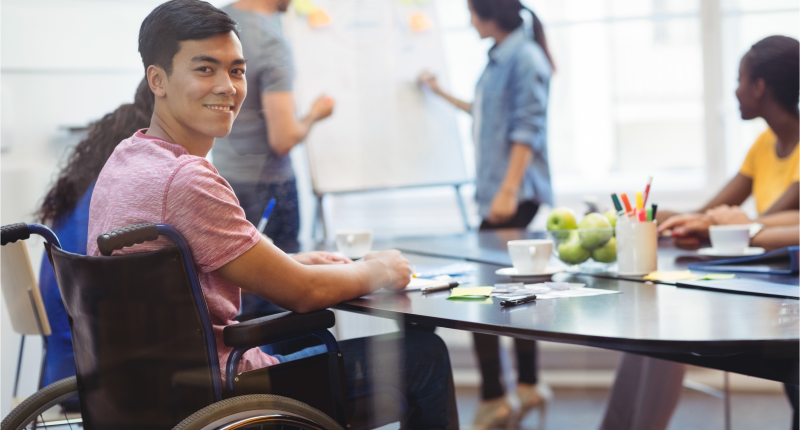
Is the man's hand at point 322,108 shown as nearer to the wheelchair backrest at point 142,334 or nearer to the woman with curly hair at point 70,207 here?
the woman with curly hair at point 70,207

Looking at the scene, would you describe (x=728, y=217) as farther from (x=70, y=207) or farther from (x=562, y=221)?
(x=70, y=207)

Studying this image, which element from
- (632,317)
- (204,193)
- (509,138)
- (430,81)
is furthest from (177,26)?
(430,81)

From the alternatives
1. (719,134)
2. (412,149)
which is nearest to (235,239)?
(412,149)

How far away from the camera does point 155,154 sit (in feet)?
3.12

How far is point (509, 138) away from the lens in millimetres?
2412

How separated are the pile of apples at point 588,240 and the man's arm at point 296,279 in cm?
36

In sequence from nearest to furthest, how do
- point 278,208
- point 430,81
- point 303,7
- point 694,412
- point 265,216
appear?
point 265,216
point 278,208
point 303,7
point 694,412
point 430,81

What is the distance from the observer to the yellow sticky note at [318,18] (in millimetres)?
2184

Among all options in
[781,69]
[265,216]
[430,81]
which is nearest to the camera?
[265,216]

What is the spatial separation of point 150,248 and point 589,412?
1.86 m

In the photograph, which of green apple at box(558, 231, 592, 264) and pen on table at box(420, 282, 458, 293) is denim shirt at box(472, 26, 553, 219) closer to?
green apple at box(558, 231, 592, 264)

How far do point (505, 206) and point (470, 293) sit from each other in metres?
1.43

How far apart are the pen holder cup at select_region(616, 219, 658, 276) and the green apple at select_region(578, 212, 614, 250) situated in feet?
0.14

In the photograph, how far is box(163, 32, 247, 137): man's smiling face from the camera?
971mm
